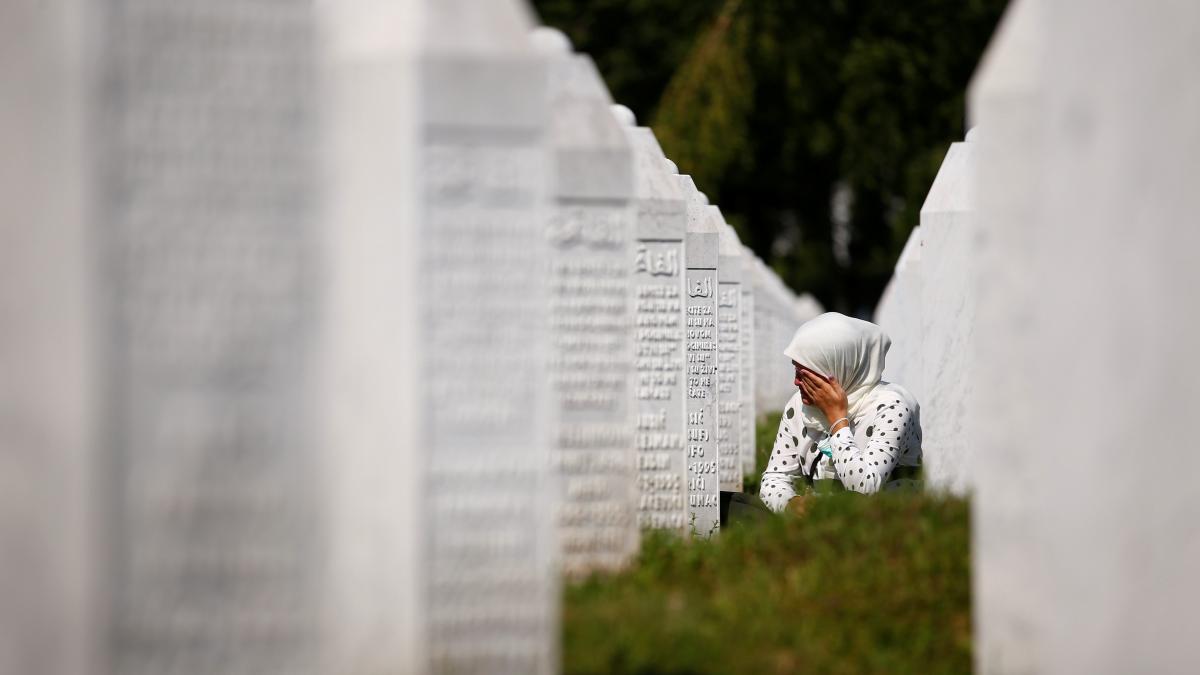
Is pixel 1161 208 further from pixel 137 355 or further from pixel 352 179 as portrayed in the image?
pixel 137 355

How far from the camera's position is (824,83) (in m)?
31.5

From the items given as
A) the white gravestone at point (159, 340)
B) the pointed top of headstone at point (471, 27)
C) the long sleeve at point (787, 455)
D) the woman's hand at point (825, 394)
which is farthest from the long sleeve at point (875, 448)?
the white gravestone at point (159, 340)

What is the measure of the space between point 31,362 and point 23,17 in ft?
3.02

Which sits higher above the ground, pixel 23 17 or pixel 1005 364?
pixel 23 17

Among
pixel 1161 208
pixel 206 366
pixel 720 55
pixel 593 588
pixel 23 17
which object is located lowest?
pixel 593 588

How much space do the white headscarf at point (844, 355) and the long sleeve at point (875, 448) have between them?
23 cm

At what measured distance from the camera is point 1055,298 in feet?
Answer: 17.3

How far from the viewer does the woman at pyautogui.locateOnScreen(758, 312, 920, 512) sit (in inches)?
389

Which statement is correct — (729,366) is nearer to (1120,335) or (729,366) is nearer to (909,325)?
(909,325)

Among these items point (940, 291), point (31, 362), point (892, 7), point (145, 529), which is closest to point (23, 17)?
point (31, 362)

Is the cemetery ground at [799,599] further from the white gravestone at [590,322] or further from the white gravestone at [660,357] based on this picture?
the white gravestone at [660,357]

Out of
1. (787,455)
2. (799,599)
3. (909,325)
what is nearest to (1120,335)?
(799,599)

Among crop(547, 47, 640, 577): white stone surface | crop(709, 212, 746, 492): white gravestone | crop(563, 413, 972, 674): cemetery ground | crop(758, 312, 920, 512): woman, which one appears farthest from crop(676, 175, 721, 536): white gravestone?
crop(547, 47, 640, 577): white stone surface

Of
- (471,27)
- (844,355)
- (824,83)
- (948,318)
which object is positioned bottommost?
(844,355)
